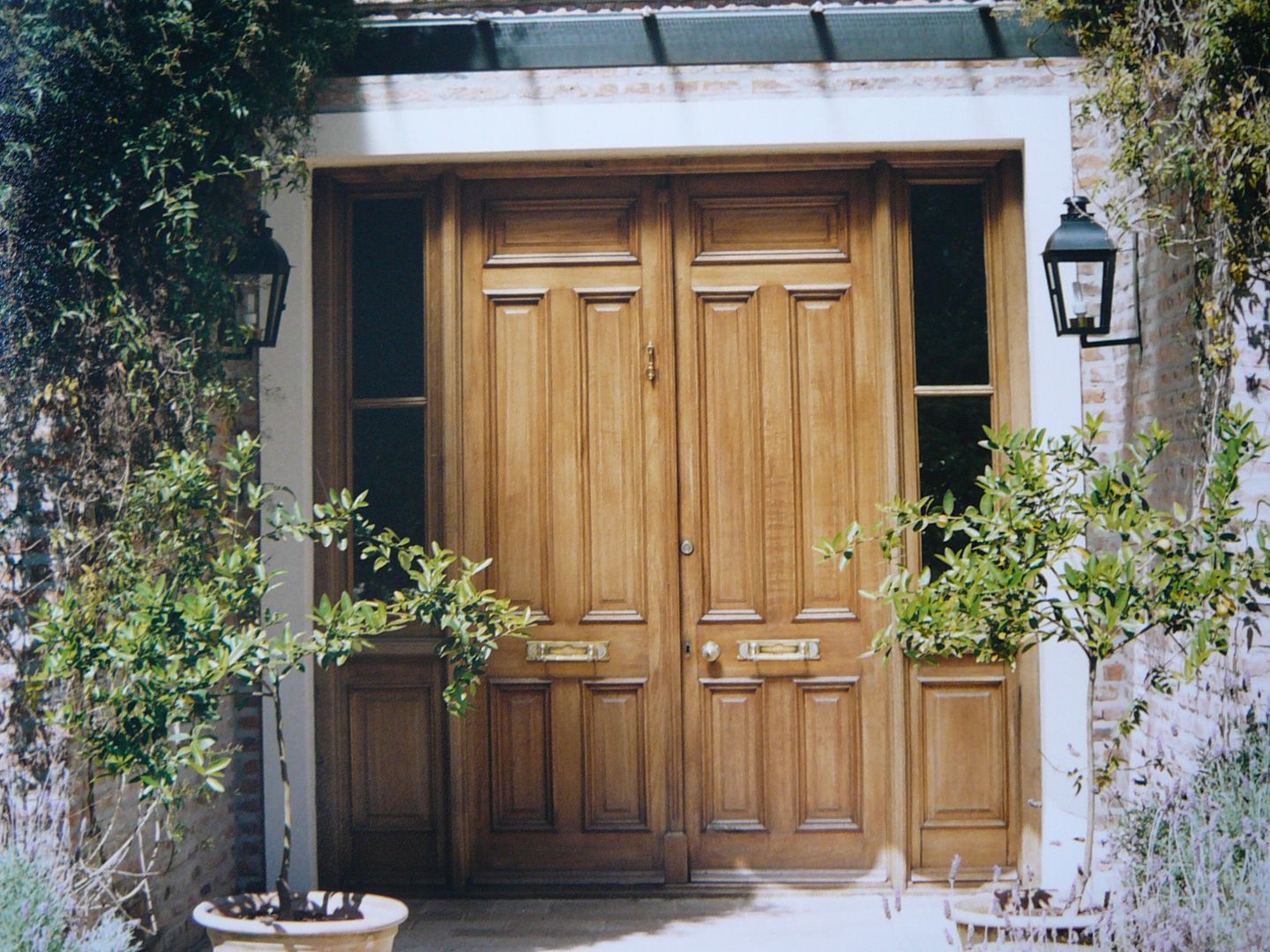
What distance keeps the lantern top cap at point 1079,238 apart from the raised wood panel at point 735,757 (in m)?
2.09

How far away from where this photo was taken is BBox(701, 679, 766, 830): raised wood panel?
5.11 meters

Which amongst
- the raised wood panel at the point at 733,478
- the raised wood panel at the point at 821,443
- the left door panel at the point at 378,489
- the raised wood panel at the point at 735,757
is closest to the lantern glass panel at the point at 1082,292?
the raised wood panel at the point at 821,443

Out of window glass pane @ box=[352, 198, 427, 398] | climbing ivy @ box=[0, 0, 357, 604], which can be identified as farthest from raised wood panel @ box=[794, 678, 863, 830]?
climbing ivy @ box=[0, 0, 357, 604]

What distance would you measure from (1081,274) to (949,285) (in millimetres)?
738

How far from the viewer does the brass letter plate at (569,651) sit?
513 cm

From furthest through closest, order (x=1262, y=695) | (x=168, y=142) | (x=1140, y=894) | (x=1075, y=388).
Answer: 1. (x=1075, y=388)
2. (x=168, y=142)
3. (x=1262, y=695)
4. (x=1140, y=894)

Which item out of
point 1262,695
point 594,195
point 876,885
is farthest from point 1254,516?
point 594,195

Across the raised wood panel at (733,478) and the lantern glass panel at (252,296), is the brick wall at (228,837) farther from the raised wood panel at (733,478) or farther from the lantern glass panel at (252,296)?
the raised wood panel at (733,478)

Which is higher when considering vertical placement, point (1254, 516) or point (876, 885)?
point (1254, 516)

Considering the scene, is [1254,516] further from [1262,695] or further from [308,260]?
[308,260]

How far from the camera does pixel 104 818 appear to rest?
4.02 m

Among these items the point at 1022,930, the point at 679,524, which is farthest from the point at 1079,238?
the point at 1022,930

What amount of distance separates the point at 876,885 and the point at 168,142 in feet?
12.9

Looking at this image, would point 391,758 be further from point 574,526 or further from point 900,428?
point 900,428
